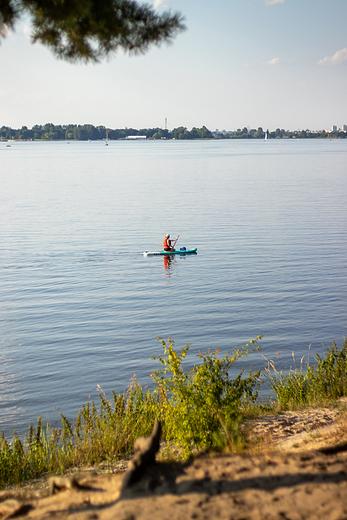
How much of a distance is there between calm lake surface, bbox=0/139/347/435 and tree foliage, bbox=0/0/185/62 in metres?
9.02

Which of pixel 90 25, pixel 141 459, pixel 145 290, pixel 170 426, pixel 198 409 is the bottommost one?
pixel 145 290

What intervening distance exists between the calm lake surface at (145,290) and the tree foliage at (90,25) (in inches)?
355

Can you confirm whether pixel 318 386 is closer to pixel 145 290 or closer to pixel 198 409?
pixel 198 409

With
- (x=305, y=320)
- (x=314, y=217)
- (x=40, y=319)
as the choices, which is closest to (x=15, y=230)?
(x=40, y=319)

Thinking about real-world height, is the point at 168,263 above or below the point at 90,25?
below

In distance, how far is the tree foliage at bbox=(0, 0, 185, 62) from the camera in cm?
639

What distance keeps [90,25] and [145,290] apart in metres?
18.3

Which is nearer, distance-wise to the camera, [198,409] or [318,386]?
[198,409]

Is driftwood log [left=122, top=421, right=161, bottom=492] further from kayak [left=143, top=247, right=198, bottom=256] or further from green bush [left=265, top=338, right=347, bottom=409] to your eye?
kayak [left=143, top=247, right=198, bottom=256]

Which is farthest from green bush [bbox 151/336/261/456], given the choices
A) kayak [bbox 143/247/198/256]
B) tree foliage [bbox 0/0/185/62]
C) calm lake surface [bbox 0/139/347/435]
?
kayak [bbox 143/247/198/256]

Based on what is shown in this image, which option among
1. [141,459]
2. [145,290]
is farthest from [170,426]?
[145,290]

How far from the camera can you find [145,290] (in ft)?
80.5

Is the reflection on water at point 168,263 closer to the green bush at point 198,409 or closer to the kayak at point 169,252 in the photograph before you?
the kayak at point 169,252

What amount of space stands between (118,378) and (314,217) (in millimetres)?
30930
